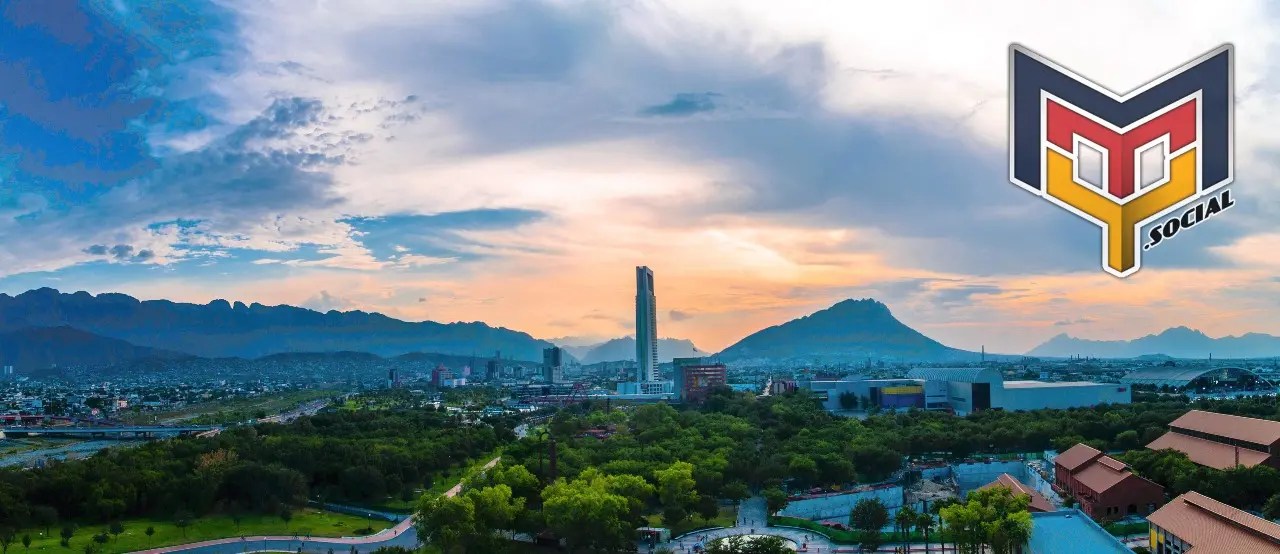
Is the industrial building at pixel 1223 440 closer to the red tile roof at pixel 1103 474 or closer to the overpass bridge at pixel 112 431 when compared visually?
the red tile roof at pixel 1103 474

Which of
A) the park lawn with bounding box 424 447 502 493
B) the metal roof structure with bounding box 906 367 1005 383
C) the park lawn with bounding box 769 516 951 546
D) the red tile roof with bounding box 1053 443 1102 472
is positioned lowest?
the park lawn with bounding box 424 447 502 493

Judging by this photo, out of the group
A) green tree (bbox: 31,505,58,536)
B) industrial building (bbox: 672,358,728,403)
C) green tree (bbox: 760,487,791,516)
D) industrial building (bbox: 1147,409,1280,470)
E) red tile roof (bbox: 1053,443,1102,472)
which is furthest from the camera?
industrial building (bbox: 672,358,728,403)

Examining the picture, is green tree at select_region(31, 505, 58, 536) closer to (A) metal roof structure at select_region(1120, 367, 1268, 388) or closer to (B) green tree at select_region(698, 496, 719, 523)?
(B) green tree at select_region(698, 496, 719, 523)

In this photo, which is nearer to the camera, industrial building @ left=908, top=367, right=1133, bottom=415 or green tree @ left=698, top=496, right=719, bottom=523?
green tree @ left=698, top=496, right=719, bottom=523

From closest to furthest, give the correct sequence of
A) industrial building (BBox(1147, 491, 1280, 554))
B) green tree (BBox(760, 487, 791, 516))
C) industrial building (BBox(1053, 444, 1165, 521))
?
industrial building (BBox(1147, 491, 1280, 554)) → industrial building (BBox(1053, 444, 1165, 521)) → green tree (BBox(760, 487, 791, 516))

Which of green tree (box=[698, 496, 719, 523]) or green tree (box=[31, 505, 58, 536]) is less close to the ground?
green tree (box=[698, 496, 719, 523])

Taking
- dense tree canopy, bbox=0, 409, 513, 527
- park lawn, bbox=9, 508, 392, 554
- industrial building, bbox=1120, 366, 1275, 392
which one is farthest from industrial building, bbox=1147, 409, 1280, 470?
industrial building, bbox=1120, 366, 1275, 392

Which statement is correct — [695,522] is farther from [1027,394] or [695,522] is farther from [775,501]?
[1027,394]
